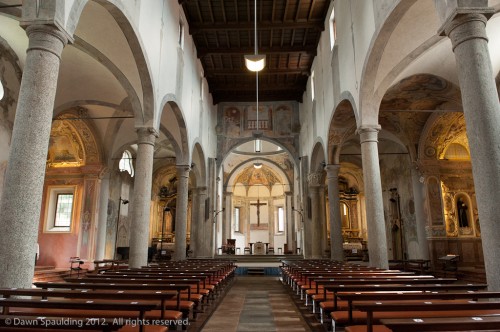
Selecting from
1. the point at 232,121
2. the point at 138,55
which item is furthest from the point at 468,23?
the point at 232,121

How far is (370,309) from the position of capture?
10.4 feet

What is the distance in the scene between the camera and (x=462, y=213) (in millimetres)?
15922

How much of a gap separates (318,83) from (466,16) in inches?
455

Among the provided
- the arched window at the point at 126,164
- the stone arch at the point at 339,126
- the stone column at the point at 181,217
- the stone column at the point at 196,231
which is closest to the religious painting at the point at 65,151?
the arched window at the point at 126,164

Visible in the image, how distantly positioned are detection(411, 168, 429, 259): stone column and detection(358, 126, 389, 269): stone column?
25.9 ft

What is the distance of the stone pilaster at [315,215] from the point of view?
1803cm

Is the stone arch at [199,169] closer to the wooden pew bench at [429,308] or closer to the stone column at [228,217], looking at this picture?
the stone column at [228,217]

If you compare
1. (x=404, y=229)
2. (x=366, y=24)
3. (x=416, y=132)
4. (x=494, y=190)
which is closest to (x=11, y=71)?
(x=366, y=24)

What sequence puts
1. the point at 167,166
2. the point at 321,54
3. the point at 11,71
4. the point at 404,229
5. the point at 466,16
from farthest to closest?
the point at 167,166
the point at 404,229
the point at 321,54
the point at 11,71
the point at 466,16

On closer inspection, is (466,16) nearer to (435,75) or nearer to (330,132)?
(435,75)

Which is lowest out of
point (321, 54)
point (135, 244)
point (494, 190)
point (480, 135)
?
point (135, 244)

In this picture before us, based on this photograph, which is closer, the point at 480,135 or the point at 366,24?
the point at 480,135

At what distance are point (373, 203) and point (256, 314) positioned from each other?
4.21 m

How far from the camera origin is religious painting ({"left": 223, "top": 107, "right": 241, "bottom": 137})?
72.4 ft
